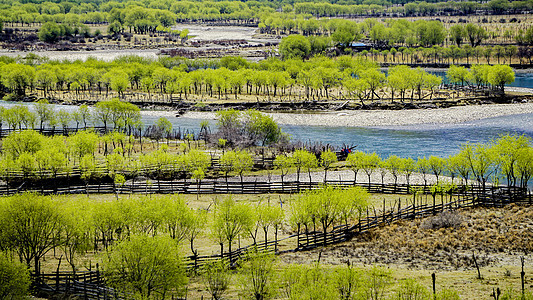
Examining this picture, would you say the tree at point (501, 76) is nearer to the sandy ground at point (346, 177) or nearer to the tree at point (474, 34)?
the sandy ground at point (346, 177)

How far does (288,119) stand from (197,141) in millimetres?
25487

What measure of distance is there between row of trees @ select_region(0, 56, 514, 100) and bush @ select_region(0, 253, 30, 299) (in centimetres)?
8491

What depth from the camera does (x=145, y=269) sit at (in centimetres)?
3189

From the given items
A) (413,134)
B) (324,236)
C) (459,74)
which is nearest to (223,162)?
(324,236)

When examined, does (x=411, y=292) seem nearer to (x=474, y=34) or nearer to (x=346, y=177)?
(x=346, y=177)

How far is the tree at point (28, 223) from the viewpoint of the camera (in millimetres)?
36469

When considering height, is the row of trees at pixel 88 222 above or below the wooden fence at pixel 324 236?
above

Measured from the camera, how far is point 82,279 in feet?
119

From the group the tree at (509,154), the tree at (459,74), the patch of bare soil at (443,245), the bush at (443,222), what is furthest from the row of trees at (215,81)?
the patch of bare soil at (443,245)

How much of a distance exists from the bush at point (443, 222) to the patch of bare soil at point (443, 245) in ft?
0.65

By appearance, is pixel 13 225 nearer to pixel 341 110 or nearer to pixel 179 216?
pixel 179 216

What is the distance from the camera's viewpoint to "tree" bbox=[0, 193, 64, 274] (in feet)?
120

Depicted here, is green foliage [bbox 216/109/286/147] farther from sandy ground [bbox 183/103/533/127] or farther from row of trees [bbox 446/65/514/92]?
row of trees [bbox 446/65/514/92]

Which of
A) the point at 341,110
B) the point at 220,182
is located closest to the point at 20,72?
the point at 341,110
